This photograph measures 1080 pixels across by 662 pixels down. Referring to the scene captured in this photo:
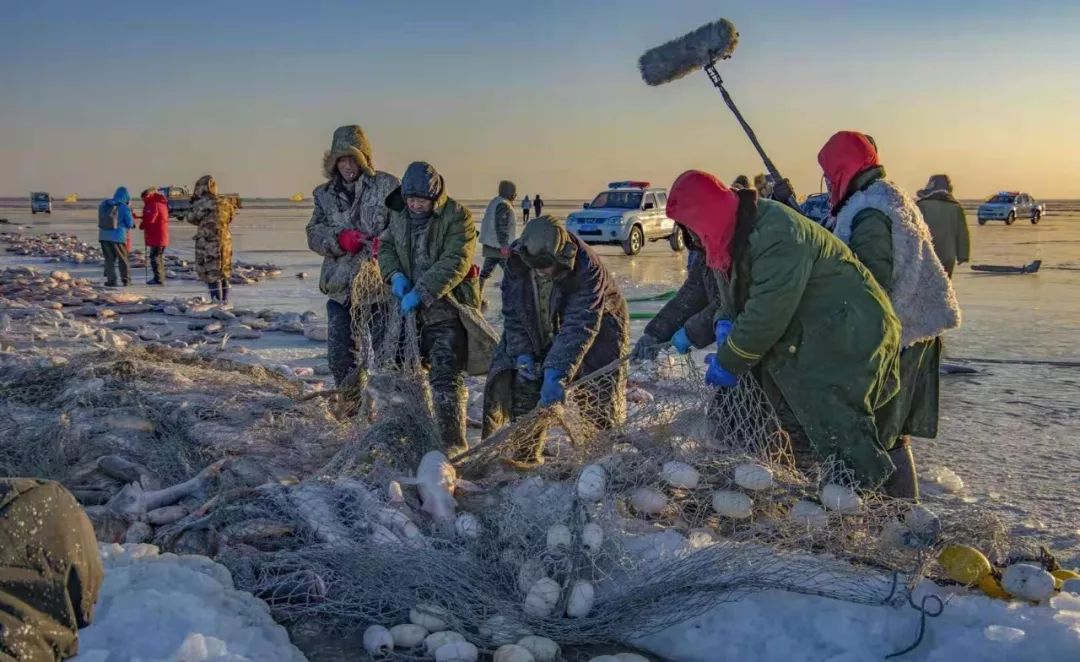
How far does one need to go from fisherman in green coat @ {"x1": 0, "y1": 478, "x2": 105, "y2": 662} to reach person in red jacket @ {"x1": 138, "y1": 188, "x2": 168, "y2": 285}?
13.6 metres

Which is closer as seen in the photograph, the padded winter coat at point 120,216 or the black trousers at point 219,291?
the black trousers at point 219,291

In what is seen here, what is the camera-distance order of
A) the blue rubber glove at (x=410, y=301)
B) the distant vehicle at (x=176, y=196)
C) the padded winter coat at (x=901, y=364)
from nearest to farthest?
the padded winter coat at (x=901, y=364) < the blue rubber glove at (x=410, y=301) < the distant vehicle at (x=176, y=196)

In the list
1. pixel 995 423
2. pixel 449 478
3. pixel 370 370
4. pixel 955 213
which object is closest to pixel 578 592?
pixel 449 478

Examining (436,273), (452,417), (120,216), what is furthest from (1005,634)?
(120,216)

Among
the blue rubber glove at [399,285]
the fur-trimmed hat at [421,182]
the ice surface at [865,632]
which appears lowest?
the ice surface at [865,632]

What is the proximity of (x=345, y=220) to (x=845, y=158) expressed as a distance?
290 centimetres

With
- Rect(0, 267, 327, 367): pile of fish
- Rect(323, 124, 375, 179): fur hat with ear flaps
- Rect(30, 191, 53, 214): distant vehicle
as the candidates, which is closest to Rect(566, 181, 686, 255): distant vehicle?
Rect(0, 267, 327, 367): pile of fish

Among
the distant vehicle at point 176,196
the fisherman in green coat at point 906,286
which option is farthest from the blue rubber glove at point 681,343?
the distant vehicle at point 176,196

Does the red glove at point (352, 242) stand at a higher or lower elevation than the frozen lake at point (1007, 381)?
higher

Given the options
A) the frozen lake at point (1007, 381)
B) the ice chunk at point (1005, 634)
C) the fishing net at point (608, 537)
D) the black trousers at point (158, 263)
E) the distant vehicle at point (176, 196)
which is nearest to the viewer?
the ice chunk at point (1005, 634)

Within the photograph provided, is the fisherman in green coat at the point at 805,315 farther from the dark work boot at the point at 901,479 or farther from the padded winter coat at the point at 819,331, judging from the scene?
the dark work boot at the point at 901,479

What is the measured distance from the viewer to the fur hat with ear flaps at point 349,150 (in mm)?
5488

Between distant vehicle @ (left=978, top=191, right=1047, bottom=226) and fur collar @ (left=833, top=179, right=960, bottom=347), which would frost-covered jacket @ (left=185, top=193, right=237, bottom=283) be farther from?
distant vehicle @ (left=978, top=191, right=1047, bottom=226)

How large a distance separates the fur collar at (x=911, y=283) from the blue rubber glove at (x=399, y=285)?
7.79 ft
